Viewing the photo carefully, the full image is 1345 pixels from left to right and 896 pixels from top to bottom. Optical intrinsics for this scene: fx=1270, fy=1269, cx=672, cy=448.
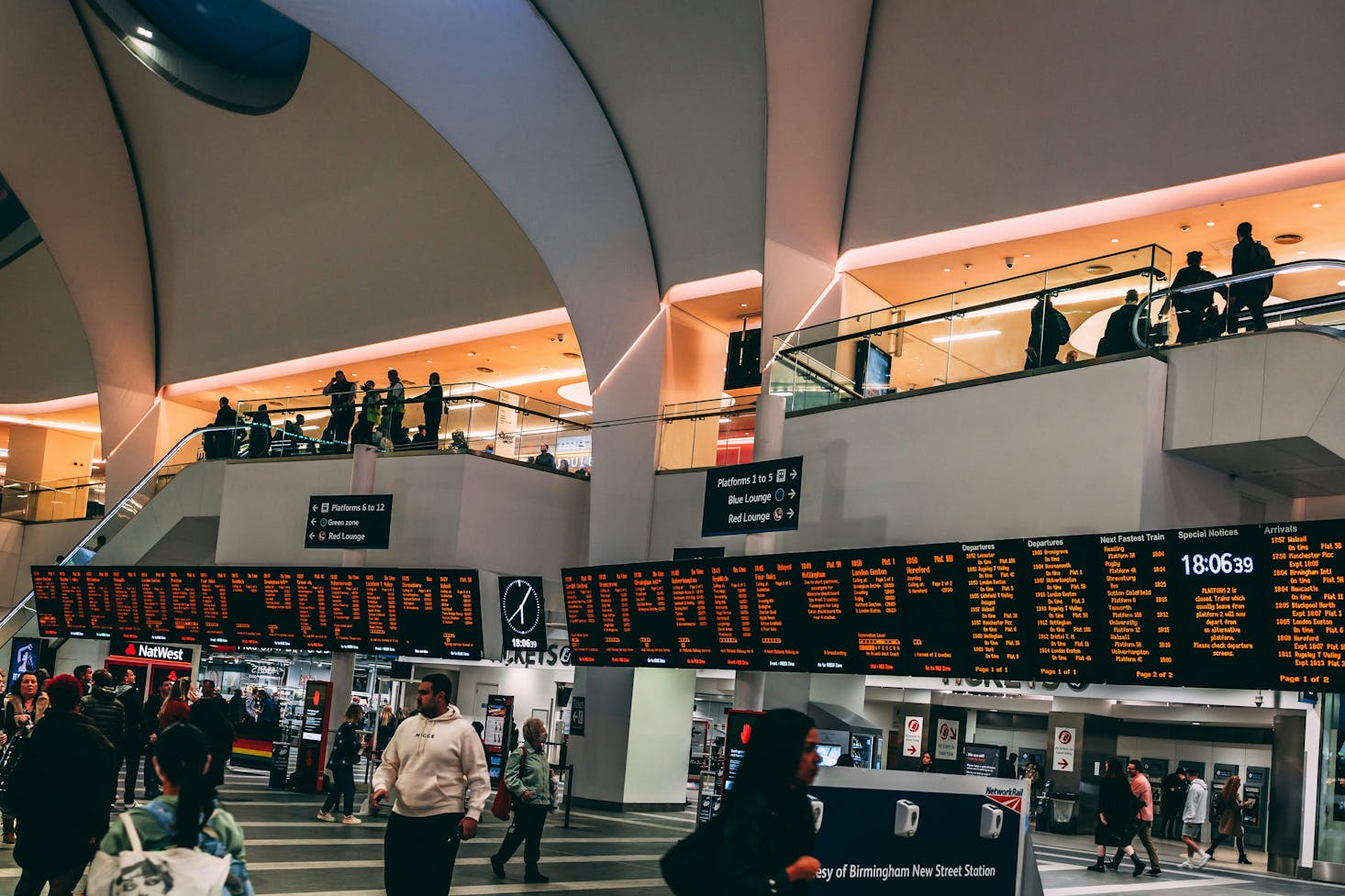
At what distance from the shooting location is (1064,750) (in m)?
26.5

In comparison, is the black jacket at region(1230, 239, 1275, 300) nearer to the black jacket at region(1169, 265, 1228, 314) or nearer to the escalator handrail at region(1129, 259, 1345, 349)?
the escalator handrail at region(1129, 259, 1345, 349)

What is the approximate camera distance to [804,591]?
1416 centimetres

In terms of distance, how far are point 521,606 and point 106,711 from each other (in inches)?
286

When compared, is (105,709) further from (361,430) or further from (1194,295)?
(1194,295)

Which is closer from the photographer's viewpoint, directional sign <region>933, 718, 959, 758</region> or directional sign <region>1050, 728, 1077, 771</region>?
directional sign <region>1050, 728, 1077, 771</region>

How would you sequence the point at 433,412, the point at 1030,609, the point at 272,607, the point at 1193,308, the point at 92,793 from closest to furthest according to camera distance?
the point at 92,793 → the point at 1030,609 → the point at 1193,308 → the point at 272,607 → the point at 433,412

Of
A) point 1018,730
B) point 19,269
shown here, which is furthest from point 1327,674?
point 19,269

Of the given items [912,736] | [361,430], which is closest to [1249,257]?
[361,430]

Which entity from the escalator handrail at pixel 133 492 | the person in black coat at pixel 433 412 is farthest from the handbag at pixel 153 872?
the escalator handrail at pixel 133 492

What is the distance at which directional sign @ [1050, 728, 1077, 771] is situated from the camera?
2627cm

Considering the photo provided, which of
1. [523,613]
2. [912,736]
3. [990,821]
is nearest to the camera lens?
[990,821]

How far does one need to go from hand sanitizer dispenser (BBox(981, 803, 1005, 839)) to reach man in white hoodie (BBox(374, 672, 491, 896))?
2.80 meters

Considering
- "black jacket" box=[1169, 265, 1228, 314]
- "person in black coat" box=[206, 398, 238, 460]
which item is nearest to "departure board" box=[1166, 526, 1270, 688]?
"black jacket" box=[1169, 265, 1228, 314]

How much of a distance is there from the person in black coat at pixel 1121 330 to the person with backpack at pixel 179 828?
1092 cm
